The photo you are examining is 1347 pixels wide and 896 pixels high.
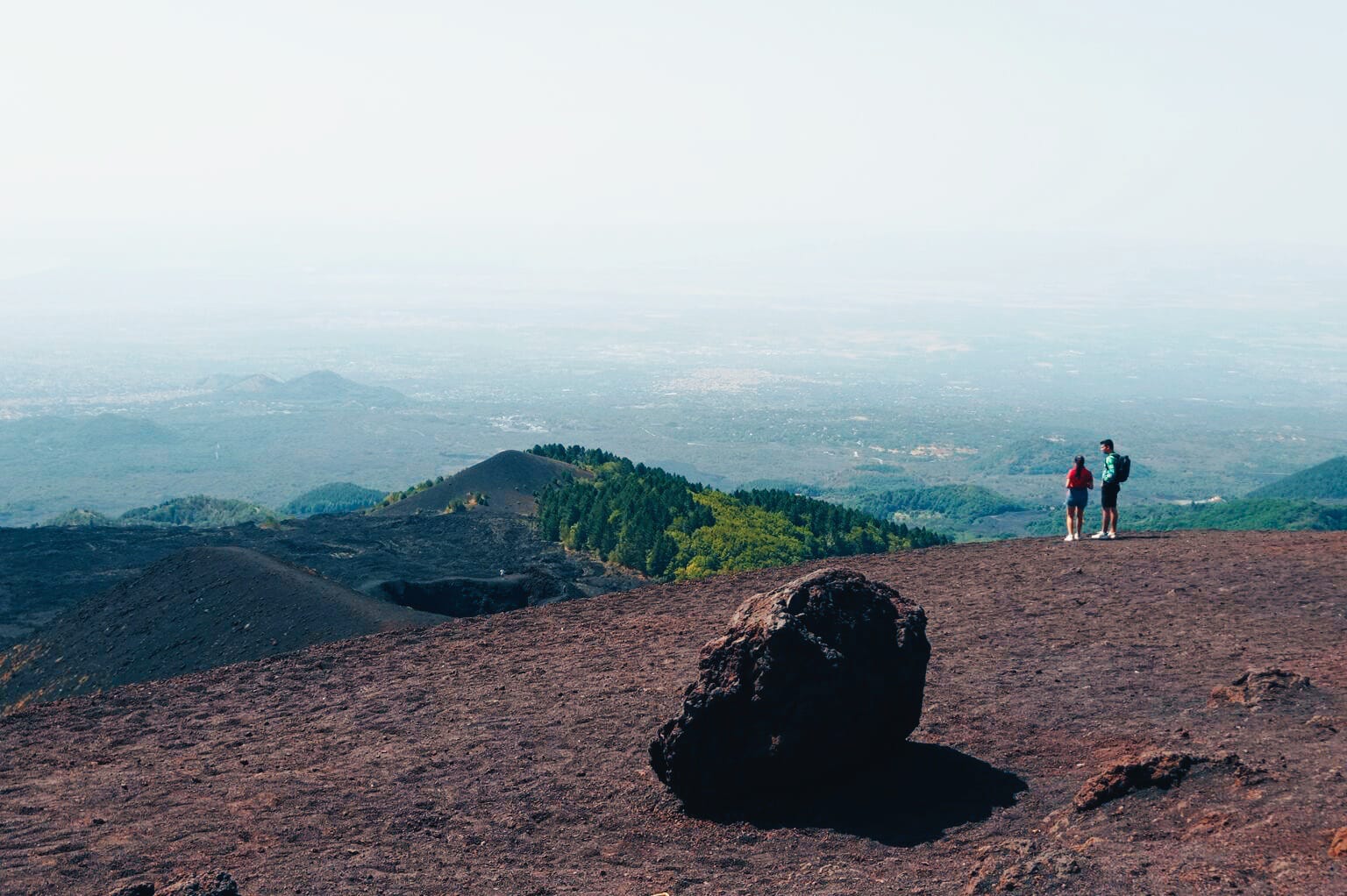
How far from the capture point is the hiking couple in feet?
67.9

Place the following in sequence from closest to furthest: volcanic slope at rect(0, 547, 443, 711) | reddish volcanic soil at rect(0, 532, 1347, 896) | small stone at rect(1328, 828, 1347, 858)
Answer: small stone at rect(1328, 828, 1347, 858), reddish volcanic soil at rect(0, 532, 1347, 896), volcanic slope at rect(0, 547, 443, 711)

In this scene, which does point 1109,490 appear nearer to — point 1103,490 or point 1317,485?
point 1103,490

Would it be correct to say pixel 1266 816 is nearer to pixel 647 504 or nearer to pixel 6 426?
pixel 647 504

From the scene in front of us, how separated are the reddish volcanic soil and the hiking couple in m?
2.33

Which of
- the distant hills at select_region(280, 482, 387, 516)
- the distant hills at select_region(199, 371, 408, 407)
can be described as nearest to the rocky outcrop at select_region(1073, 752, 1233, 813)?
the distant hills at select_region(280, 482, 387, 516)

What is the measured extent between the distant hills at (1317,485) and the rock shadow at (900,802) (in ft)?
245

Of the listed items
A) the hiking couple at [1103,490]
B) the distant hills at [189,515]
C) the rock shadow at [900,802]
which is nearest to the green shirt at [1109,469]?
the hiking couple at [1103,490]

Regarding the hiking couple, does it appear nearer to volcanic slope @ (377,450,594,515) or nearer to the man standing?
the man standing

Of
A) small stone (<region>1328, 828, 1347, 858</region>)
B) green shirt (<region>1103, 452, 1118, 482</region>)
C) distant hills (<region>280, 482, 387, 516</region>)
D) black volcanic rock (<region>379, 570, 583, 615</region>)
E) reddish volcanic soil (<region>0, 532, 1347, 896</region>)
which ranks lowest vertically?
distant hills (<region>280, 482, 387, 516</region>)

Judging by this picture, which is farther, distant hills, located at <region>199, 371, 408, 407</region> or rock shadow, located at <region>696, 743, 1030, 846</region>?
distant hills, located at <region>199, 371, 408, 407</region>

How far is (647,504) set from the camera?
39875mm

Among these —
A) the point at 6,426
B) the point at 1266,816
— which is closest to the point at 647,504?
the point at 1266,816

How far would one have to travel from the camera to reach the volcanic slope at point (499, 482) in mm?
47000

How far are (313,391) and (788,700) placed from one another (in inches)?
7315
